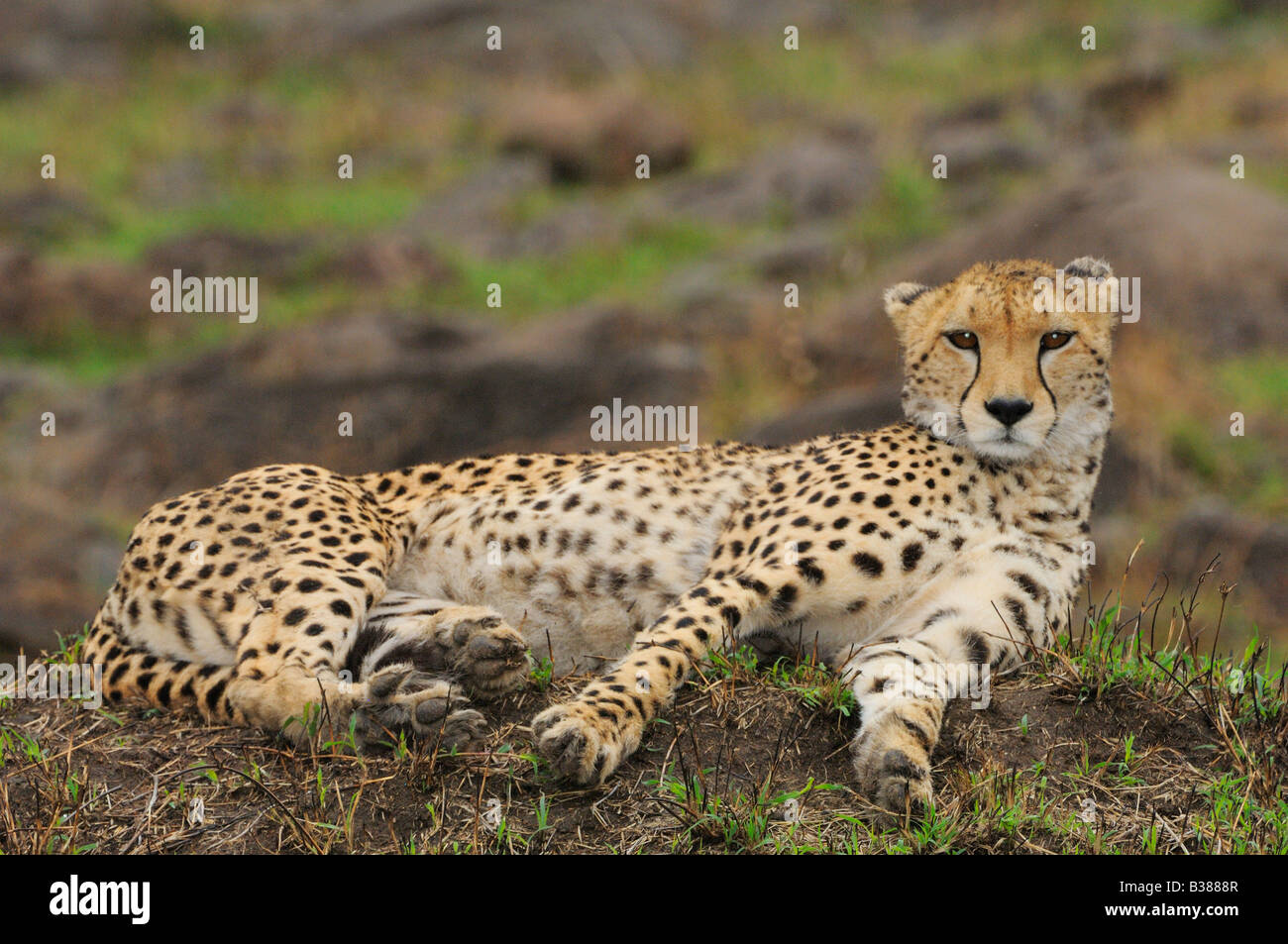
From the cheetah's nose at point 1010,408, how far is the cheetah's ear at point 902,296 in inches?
31.7

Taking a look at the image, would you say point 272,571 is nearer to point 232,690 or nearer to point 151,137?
point 232,690

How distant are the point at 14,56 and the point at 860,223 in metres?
15.8

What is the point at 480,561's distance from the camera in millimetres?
5672

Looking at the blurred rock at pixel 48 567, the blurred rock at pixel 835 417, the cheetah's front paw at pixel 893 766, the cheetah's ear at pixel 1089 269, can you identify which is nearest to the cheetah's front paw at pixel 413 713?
the cheetah's front paw at pixel 893 766

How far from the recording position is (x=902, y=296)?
5992mm

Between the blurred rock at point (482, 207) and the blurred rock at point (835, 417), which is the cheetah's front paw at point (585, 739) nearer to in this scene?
the blurred rock at point (835, 417)

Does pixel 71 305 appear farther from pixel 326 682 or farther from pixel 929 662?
pixel 929 662

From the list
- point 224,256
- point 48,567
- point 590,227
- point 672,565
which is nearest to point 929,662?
point 672,565

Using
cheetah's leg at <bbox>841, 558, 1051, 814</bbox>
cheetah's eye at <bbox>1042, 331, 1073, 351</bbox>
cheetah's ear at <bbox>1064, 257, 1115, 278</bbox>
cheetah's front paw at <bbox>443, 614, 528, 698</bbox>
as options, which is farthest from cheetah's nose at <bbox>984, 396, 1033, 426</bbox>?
cheetah's front paw at <bbox>443, 614, 528, 698</bbox>

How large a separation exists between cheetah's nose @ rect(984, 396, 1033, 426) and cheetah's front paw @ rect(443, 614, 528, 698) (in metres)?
1.79

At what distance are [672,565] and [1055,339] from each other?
1.56 meters

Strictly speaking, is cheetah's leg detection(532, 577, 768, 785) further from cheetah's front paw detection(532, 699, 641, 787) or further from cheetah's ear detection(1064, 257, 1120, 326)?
cheetah's ear detection(1064, 257, 1120, 326)

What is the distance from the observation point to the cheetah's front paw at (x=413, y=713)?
4.52 m

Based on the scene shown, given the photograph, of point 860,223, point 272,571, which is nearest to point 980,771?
point 272,571
